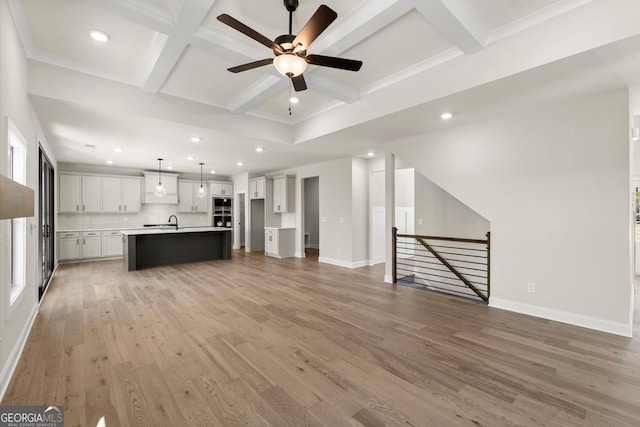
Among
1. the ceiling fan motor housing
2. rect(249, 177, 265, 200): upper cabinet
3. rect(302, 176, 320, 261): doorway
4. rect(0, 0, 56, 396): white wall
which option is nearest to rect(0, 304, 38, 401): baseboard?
rect(0, 0, 56, 396): white wall

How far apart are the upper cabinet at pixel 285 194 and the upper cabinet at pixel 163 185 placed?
3.49 meters

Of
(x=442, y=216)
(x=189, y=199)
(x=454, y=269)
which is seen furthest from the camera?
(x=189, y=199)

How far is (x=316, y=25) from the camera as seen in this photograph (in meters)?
2.04

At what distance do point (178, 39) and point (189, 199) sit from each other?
798 cm

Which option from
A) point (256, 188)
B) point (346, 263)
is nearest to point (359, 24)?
point (346, 263)

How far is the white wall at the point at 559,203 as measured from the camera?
10.4 ft

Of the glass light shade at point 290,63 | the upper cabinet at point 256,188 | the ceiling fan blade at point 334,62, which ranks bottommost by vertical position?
the upper cabinet at point 256,188

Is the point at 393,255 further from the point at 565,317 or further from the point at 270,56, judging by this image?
the point at 270,56

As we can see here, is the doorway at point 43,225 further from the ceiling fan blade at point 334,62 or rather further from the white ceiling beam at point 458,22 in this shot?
the white ceiling beam at point 458,22

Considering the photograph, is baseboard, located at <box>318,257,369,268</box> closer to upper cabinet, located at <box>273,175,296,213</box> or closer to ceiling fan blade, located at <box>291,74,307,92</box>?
upper cabinet, located at <box>273,175,296,213</box>

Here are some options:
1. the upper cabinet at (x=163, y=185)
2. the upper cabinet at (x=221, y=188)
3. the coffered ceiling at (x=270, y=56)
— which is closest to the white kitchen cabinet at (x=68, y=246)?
the upper cabinet at (x=163, y=185)

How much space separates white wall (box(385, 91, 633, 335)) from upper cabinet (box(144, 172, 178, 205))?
866cm

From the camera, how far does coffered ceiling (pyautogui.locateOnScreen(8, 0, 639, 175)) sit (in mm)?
2445

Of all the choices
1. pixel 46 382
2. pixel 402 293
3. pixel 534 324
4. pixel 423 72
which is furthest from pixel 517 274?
pixel 46 382
